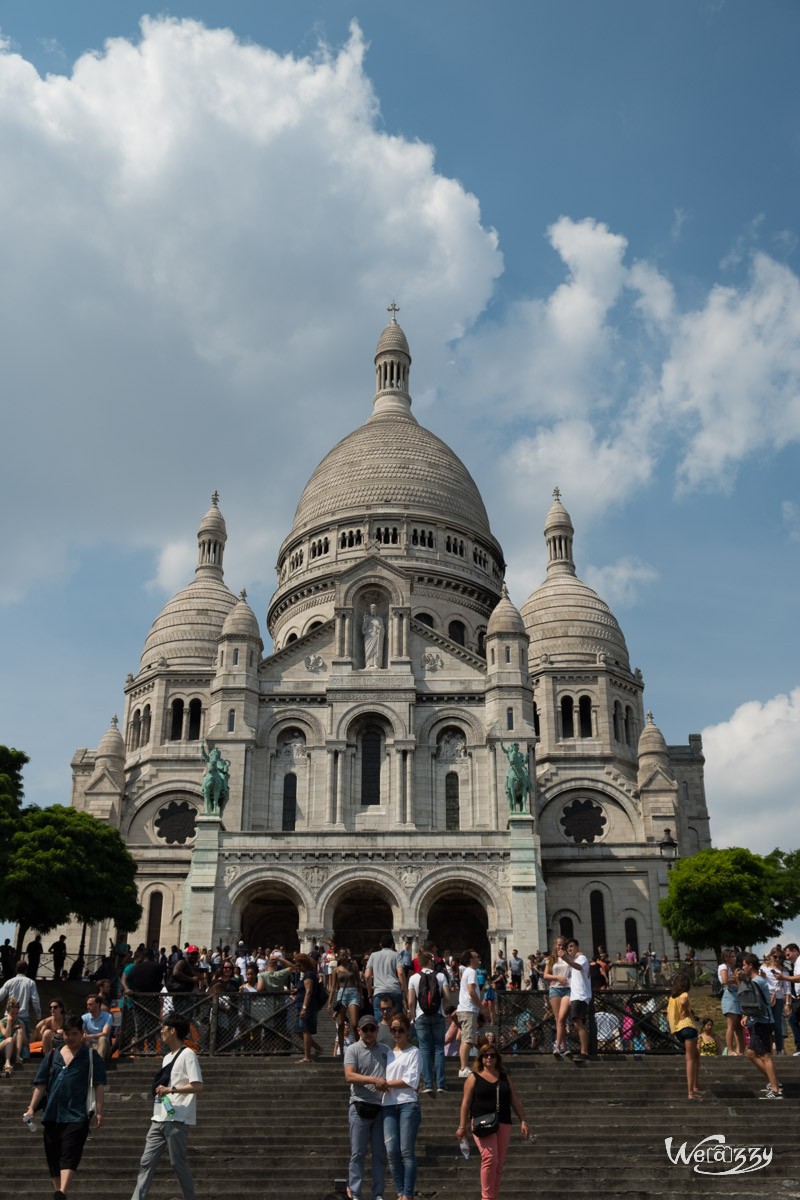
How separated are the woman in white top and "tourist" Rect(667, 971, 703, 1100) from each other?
5.86 m

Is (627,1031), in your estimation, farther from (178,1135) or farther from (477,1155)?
(178,1135)

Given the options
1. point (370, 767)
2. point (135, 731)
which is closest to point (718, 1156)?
point (370, 767)

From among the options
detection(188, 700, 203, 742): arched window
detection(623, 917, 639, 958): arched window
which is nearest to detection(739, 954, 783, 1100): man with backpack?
detection(623, 917, 639, 958): arched window

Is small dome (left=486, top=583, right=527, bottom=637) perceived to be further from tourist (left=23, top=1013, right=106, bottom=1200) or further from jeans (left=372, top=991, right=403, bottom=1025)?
tourist (left=23, top=1013, right=106, bottom=1200)

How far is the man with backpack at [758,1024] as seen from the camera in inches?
692

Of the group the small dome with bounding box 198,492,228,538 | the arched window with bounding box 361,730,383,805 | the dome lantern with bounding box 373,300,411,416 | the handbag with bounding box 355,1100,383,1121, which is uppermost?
the dome lantern with bounding box 373,300,411,416

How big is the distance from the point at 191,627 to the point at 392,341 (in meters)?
25.7

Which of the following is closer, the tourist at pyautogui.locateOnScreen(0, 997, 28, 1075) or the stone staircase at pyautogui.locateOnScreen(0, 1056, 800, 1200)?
the stone staircase at pyautogui.locateOnScreen(0, 1056, 800, 1200)

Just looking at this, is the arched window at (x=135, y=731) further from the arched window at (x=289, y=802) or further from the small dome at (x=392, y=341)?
the small dome at (x=392, y=341)

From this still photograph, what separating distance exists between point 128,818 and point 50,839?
16626 millimetres

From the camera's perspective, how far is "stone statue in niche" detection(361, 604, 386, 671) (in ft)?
165

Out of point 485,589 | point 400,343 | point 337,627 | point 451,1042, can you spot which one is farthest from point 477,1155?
point 400,343

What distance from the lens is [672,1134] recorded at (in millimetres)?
16578

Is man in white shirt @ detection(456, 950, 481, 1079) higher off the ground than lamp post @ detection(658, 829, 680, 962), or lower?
lower
